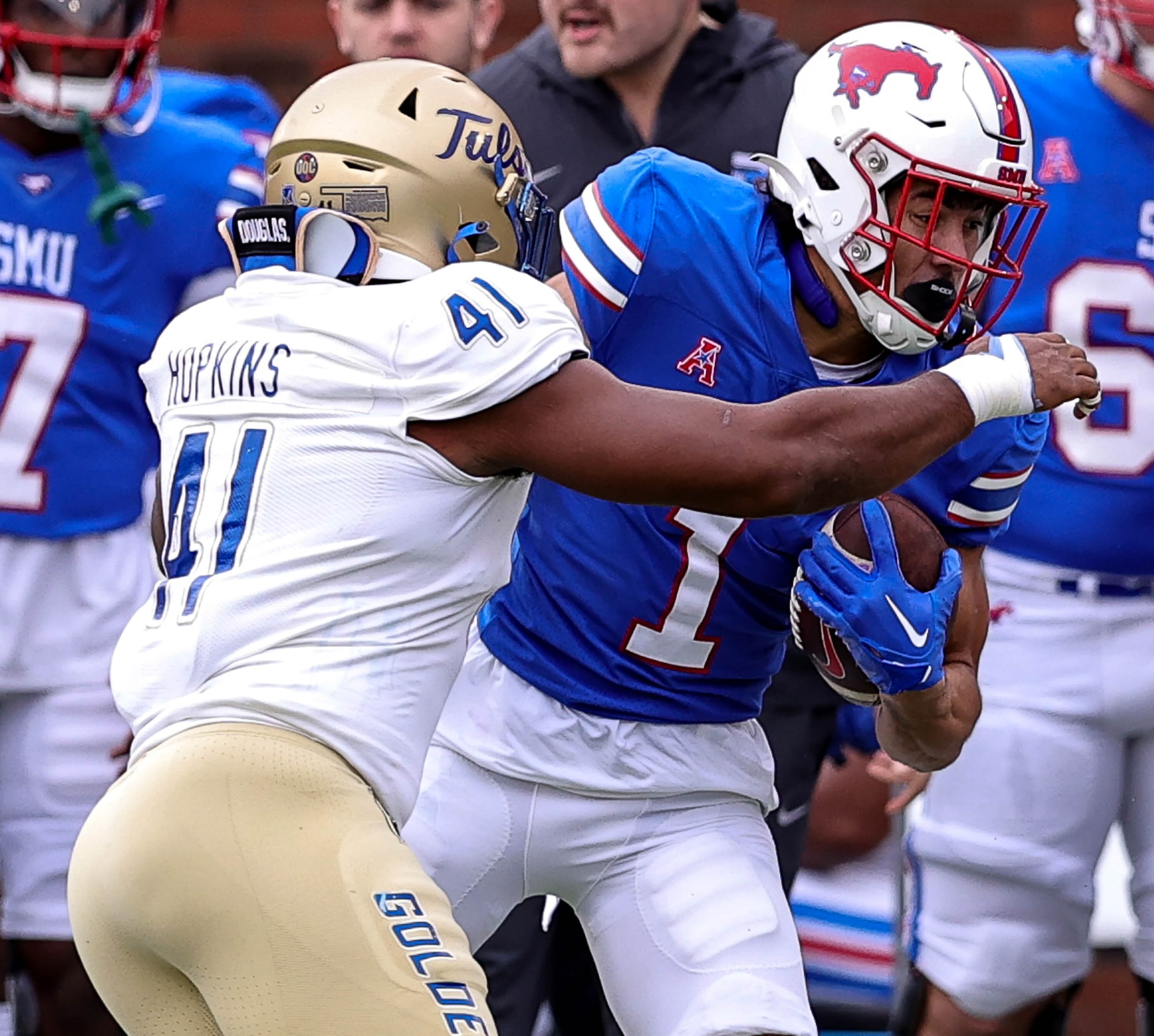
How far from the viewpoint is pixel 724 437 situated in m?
2.66

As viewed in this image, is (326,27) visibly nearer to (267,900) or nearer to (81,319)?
(81,319)

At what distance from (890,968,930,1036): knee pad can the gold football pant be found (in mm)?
1992

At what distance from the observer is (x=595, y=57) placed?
14.5ft

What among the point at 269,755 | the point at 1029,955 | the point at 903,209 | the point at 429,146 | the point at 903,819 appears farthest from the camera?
the point at 903,819

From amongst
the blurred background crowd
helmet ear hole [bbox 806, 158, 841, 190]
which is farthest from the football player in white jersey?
the blurred background crowd

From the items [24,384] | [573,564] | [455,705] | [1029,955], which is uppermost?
[573,564]

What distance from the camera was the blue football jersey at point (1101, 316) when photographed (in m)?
4.20

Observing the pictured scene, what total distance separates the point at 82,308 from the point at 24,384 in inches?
7.5

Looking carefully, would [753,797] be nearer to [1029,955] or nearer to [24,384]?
[1029,955]

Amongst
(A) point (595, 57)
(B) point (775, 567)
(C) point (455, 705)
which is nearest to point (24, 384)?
(A) point (595, 57)

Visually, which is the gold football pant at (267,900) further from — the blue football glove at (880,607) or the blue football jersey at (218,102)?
the blue football jersey at (218,102)

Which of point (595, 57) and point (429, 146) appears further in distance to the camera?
point (595, 57)

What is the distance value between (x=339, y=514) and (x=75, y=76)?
212 centimetres

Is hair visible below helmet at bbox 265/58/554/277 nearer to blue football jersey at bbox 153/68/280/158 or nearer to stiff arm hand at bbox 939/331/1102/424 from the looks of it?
stiff arm hand at bbox 939/331/1102/424
